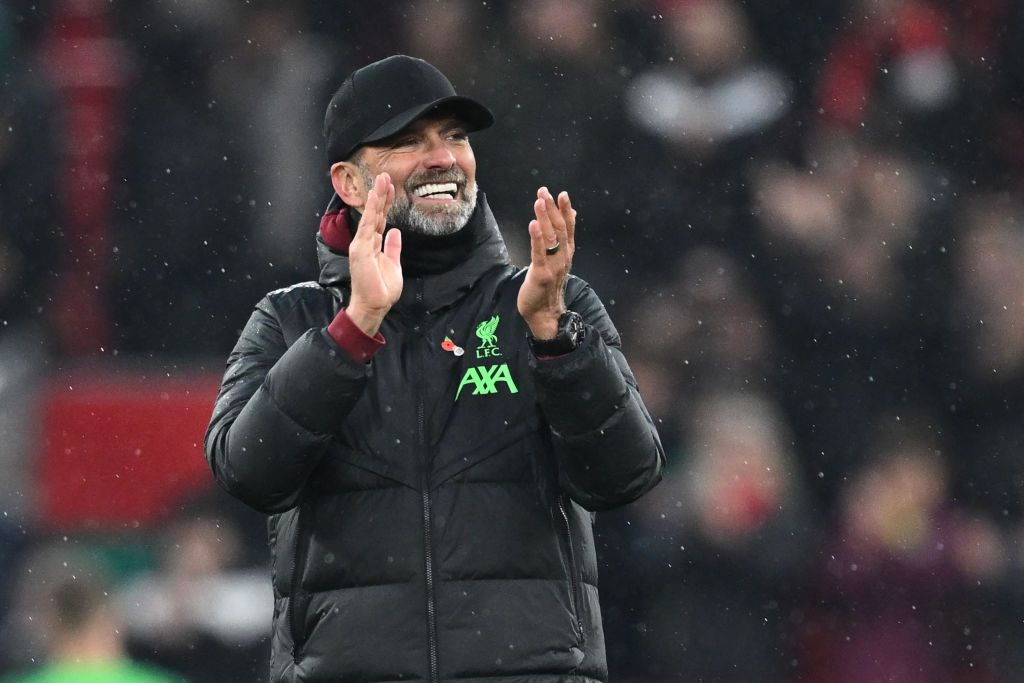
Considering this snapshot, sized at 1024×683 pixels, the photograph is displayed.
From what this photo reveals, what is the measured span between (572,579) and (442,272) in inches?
21.7

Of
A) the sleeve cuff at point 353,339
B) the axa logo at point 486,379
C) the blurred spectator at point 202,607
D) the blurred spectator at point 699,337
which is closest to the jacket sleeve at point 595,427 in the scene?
the axa logo at point 486,379

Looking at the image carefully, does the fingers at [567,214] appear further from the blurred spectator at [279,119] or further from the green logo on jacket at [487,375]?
the blurred spectator at [279,119]

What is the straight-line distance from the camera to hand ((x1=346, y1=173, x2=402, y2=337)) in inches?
111

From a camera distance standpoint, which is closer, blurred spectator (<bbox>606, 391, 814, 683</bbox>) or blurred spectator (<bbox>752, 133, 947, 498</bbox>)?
blurred spectator (<bbox>606, 391, 814, 683</bbox>)

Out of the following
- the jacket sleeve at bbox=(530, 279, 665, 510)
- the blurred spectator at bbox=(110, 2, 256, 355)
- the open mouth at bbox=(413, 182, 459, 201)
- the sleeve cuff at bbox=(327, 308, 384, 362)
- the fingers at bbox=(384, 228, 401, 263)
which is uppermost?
the fingers at bbox=(384, 228, 401, 263)

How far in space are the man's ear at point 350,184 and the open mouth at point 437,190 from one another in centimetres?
12

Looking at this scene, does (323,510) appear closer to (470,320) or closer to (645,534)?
(470,320)

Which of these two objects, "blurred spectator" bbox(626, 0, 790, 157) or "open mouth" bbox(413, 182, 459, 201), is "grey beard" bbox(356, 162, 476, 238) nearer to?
"open mouth" bbox(413, 182, 459, 201)

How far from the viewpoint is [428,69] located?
320 cm

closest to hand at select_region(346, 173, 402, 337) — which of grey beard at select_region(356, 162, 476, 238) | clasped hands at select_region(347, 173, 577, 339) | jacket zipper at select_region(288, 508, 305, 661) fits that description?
clasped hands at select_region(347, 173, 577, 339)

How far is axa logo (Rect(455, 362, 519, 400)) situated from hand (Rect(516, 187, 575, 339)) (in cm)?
14

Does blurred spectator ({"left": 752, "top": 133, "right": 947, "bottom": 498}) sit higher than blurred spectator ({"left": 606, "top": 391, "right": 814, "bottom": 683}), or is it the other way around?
blurred spectator ({"left": 752, "top": 133, "right": 947, "bottom": 498})

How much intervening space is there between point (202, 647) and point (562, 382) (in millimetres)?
3503

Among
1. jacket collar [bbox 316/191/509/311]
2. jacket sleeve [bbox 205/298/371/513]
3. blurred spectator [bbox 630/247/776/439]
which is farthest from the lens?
blurred spectator [bbox 630/247/776/439]
